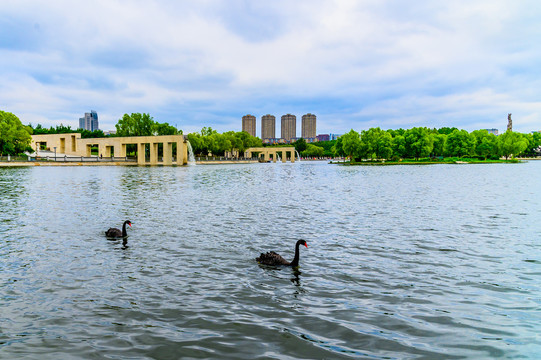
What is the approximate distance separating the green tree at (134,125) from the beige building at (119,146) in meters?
24.0

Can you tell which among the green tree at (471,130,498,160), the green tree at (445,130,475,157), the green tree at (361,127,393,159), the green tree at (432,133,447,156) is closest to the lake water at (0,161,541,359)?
the green tree at (361,127,393,159)

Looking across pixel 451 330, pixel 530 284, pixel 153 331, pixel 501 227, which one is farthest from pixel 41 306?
pixel 501 227

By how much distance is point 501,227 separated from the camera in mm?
20125

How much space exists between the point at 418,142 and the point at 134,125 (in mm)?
117061

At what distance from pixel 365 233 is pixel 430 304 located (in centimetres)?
898

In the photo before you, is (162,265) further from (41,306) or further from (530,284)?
(530,284)

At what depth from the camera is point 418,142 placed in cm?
14550

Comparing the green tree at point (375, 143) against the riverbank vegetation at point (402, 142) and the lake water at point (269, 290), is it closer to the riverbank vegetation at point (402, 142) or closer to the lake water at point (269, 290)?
the riverbank vegetation at point (402, 142)

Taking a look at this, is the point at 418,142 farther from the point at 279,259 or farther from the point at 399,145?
the point at 279,259

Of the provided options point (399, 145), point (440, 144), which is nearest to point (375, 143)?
point (399, 145)

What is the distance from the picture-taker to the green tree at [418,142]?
145 metres

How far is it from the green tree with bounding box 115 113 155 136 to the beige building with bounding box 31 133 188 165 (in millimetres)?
24011

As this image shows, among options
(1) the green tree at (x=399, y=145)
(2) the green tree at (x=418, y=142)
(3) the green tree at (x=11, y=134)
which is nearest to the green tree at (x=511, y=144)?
(2) the green tree at (x=418, y=142)

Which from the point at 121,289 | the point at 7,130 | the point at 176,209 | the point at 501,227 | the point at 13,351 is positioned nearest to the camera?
the point at 13,351
